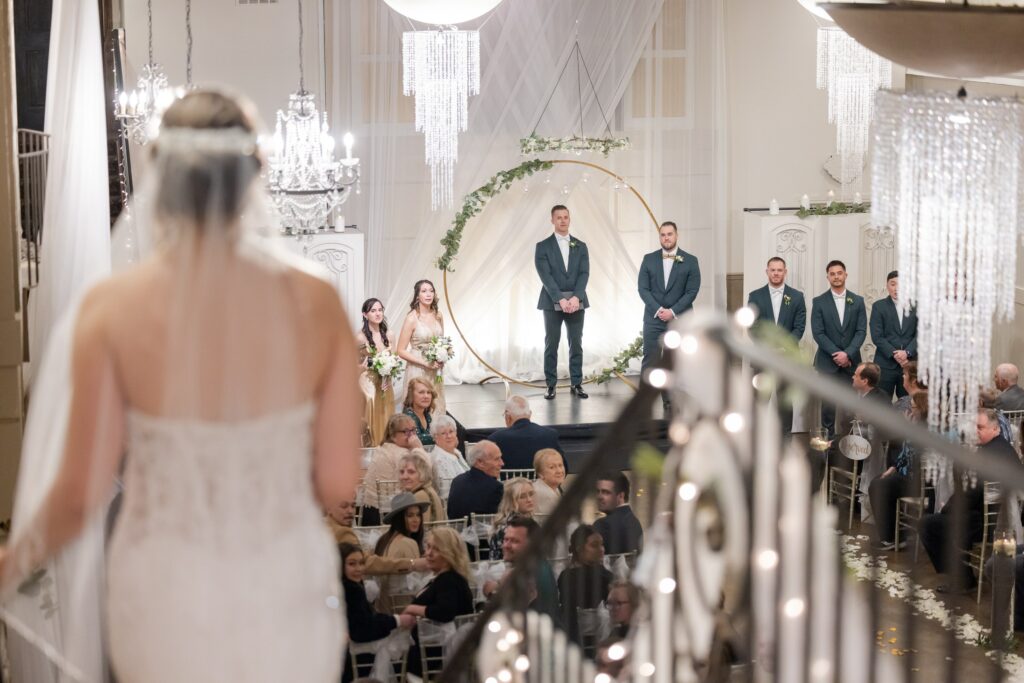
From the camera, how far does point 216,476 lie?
8.21 feet

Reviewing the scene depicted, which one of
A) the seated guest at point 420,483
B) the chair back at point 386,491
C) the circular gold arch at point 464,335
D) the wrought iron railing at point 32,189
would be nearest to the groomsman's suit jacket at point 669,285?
the circular gold arch at point 464,335

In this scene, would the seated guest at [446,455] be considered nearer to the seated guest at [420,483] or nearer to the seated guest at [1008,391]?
the seated guest at [420,483]

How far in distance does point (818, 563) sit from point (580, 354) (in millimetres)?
9413

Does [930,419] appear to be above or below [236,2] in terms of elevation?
below

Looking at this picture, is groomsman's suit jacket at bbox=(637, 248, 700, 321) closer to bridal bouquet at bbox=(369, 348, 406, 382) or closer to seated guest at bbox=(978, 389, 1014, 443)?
bridal bouquet at bbox=(369, 348, 406, 382)

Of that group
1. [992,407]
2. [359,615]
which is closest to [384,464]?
[359,615]

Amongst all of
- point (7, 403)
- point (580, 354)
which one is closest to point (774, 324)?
point (580, 354)

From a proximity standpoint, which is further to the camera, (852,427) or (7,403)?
(852,427)

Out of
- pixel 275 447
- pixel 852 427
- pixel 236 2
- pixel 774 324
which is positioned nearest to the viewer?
pixel 275 447

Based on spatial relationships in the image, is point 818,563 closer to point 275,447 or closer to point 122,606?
point 275,447

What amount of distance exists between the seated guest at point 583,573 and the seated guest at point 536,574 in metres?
0.06

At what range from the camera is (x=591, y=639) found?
6.04 meters

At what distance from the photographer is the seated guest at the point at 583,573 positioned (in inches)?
199

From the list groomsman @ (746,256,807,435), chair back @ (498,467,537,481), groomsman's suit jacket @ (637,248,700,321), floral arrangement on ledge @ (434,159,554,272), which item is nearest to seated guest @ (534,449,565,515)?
chair back @ (498,467,537,481)
